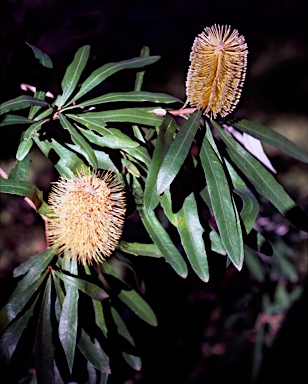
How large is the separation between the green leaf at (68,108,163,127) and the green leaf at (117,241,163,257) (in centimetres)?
28

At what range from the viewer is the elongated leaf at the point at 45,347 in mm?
795

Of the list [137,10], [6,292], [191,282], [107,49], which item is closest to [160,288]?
[191,282]

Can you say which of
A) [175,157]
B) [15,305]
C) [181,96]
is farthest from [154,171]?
[181,96]

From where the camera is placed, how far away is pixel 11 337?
2.69ft

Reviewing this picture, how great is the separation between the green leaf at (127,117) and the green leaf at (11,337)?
0.40m

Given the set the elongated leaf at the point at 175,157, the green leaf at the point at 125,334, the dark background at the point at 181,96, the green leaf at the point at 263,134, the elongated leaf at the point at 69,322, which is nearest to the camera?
the elongated leaf at the point at 175,157

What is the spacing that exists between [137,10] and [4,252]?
4.96 ft

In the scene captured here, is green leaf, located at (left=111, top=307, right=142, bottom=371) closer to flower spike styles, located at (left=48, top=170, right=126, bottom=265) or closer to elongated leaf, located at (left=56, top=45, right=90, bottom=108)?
flower spike styles, located at (left=48, top=170, right=126, bottom=265)

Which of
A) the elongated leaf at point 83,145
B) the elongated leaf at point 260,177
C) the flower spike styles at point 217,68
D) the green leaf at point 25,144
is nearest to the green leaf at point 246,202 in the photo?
the elongated leaf at point 260,177

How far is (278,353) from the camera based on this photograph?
226 cm

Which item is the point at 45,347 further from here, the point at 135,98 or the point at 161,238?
the point at 135,98

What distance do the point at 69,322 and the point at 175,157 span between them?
0.38 m

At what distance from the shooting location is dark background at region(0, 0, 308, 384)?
4.71 feet

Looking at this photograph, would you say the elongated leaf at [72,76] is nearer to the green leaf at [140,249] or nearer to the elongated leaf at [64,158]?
the elongated leaf at [64,158]
